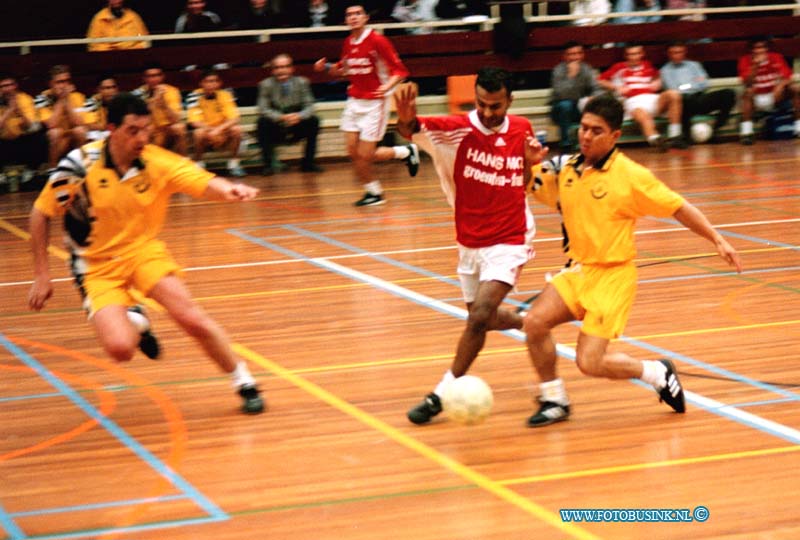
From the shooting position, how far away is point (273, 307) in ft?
32.9

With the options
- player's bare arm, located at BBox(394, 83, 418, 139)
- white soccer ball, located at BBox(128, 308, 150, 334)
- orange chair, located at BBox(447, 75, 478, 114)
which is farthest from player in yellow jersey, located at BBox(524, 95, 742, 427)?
orange chair, located at BBox(447, 75, 478, 114)

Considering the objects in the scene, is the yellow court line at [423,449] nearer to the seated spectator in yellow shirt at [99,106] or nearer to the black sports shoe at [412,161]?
the black sports shoe at [412,161]

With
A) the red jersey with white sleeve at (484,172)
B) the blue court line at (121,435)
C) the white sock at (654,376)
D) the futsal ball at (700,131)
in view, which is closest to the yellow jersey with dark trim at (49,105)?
the blue court line at (121,435)

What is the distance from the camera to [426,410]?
6766 millimetres

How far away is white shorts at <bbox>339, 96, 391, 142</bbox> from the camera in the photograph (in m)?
15.1

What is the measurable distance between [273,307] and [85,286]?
292cm

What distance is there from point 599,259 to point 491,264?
2.15 ft

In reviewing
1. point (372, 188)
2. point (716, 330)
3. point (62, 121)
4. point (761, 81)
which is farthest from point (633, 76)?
point (716, 330)

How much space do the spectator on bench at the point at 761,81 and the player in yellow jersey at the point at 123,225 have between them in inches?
582

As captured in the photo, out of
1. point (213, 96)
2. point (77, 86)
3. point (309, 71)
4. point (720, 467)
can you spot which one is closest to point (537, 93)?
point (309, 71)

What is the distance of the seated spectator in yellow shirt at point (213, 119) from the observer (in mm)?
17828

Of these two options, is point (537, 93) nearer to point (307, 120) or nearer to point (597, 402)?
point (307, 120)

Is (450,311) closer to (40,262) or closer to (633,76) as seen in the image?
(40,262)

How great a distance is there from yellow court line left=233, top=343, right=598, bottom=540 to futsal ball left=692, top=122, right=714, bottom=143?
13.3 metres
